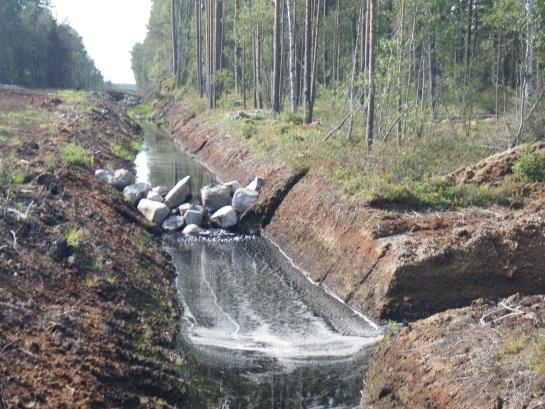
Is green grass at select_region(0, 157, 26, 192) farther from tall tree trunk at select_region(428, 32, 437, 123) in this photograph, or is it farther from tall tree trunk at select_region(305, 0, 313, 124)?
tall tree trunk at select_region(428, 32, 437, 123)

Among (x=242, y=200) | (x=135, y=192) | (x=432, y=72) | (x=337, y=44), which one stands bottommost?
(x=242, y=200)

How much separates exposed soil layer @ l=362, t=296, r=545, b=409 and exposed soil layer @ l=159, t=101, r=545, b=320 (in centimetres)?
285

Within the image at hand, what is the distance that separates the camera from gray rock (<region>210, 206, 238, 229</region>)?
19344 millimetres

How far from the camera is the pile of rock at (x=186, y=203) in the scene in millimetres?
19375

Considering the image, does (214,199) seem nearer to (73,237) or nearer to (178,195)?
(178,195)

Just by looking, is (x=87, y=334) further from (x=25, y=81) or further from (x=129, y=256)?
(x=25, y=81)

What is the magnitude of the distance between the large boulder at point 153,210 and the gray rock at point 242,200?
2.10 metres

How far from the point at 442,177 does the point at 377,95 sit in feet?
22.4

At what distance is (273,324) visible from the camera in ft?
40.9

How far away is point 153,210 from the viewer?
63.7 feet

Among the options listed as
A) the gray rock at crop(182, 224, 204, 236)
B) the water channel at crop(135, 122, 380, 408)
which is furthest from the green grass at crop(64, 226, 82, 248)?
the gray rock at crop(182, 224, 204, 236)

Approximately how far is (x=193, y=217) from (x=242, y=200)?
1671 millimetres

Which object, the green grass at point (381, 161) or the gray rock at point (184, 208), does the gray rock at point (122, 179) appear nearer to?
the gray rock at point (184, 208)

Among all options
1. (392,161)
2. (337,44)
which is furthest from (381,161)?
(337,44)
